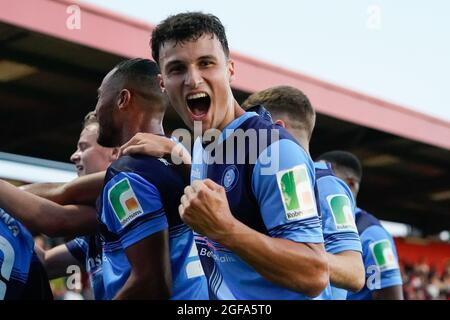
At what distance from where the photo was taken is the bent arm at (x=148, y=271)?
2.91 meters

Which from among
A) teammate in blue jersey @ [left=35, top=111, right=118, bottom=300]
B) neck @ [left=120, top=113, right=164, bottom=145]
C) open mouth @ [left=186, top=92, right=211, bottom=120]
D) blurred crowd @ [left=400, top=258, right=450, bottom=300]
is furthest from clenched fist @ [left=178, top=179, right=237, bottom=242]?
blurred crowd @ [left=400, top=258, right=450, bottom=300]

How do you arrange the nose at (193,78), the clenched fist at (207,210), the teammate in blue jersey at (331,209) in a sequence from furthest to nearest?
the teammate in blue jersey at (331,209) → the nose at (193,78) → the clenched fist at (207,210)

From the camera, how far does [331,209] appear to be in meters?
3.64

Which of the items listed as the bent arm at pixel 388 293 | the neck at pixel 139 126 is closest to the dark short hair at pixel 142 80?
the neck at pixel 139 126

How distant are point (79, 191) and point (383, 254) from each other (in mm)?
2740

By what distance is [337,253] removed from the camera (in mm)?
3406

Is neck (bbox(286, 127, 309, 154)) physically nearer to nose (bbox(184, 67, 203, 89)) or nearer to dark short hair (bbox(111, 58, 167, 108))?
dark short hair (bbox(111, 58, 167, 108))

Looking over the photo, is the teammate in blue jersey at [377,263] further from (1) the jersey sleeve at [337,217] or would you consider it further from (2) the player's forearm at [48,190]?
(2) the player's forearm at [48,190]

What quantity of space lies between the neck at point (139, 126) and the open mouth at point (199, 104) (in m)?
0.64

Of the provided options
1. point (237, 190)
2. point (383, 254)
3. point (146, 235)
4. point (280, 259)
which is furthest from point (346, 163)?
point (280, 259)

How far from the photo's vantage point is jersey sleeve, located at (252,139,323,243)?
2.42 meters

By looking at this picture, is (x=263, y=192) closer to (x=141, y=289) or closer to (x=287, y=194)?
(x=287, y=194)
